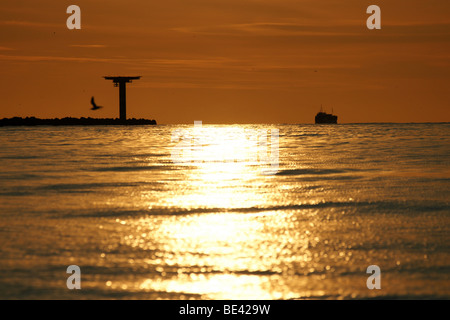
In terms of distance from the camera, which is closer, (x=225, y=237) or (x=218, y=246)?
(x=218, y=246)

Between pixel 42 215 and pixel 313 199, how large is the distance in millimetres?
8037

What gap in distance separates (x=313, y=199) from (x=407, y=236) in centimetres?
627

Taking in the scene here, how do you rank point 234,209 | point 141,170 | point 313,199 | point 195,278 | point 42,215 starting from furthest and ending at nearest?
point 141,170
point 313,199
point 234,209
point 42,215
point 195,278

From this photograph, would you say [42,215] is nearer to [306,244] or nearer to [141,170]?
[306,244]

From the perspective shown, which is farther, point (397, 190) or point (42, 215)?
point (397, 190)

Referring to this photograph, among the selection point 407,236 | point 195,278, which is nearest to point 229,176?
point 407,236

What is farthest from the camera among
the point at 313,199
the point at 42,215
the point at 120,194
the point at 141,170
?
the point at 141,170

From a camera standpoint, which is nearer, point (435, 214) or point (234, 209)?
point (435, 214)

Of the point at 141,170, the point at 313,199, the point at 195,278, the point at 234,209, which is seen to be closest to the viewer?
the point at 195,278

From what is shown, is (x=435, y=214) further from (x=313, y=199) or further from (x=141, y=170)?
(x=141, y=170)

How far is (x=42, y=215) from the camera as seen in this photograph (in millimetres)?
16422
